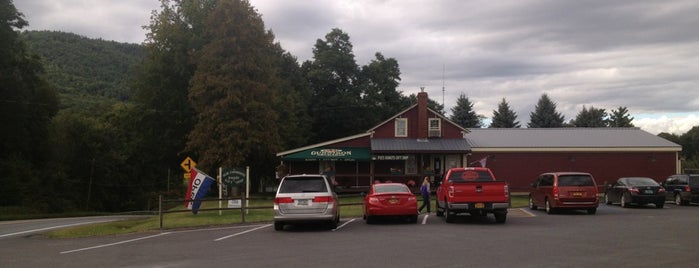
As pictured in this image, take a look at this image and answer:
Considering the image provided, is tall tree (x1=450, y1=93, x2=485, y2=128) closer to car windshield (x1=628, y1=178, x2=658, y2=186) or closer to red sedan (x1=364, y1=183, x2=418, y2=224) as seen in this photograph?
car windshield (x1=628, y1=178, x2=658, y2=186)

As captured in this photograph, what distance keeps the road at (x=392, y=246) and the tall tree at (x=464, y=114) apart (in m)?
57.7

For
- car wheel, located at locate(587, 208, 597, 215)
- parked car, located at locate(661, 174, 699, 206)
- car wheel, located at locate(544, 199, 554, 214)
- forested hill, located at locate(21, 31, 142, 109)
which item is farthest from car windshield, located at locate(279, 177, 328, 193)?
forested hill, located at locate(21, 31, 142, 109)

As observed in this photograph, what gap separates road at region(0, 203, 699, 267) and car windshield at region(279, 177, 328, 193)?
3.91 ft

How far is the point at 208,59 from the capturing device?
37125mm

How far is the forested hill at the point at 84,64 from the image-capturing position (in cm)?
7800

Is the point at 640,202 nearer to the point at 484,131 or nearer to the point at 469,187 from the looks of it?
the point at 469,187

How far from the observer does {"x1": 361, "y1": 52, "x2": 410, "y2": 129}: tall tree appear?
217ft

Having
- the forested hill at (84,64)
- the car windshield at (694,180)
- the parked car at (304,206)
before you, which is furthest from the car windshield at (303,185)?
the forested hill at (84,64)

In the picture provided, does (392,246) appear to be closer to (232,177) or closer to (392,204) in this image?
(392,204)

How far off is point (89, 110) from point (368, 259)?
68.6 m

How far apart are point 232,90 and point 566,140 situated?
24.5 meters

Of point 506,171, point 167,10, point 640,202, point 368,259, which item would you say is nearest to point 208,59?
point 167,10

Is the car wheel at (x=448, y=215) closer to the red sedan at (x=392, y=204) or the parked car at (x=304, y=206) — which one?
the red sedan at (x=392, y=204)

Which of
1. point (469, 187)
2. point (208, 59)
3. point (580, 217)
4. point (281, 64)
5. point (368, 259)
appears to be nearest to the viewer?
point (368, 259)
